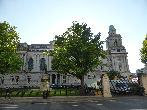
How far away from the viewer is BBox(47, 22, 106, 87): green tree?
2214 cm

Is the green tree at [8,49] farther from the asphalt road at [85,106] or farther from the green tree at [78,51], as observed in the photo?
the asphalt road at [85,106]

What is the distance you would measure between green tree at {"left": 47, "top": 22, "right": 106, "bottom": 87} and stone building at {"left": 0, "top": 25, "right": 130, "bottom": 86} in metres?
16.0

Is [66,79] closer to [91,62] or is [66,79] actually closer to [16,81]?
[16,81]

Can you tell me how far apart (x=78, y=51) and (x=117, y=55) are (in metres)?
39.9

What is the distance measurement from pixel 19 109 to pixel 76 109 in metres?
5.33

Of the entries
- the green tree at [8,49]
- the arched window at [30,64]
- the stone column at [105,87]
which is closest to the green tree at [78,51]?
the stone column at [105,87]

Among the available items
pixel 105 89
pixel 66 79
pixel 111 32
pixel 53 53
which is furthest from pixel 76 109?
pixel 111 32

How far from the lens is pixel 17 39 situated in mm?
24484

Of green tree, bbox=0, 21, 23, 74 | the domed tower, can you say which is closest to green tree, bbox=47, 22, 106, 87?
green tree, bbox=0, 21, 23, 74

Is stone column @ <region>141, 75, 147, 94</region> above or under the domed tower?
under

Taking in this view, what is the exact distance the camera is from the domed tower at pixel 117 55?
56.2m

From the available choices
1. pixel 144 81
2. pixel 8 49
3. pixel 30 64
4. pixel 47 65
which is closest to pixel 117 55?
pixel 47 65

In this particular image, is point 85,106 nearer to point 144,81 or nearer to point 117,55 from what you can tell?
point 144,81

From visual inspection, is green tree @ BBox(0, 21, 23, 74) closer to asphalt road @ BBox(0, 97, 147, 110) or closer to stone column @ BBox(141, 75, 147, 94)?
asphalt road @ BBox(0, 97, 147, 110)
